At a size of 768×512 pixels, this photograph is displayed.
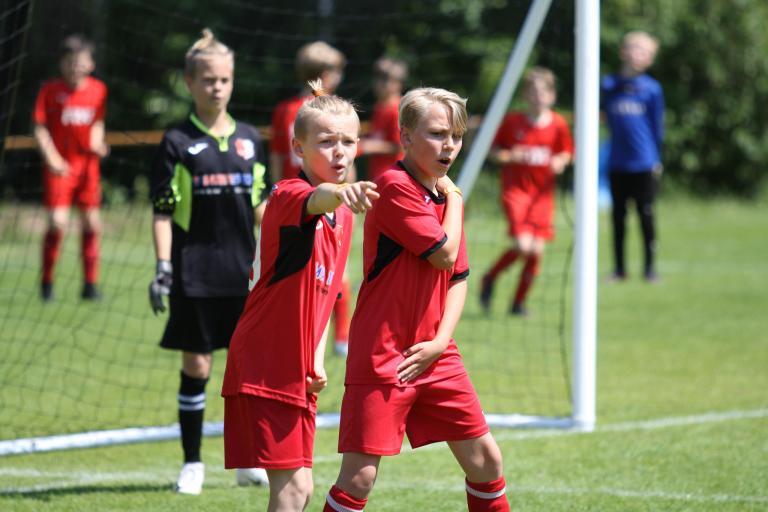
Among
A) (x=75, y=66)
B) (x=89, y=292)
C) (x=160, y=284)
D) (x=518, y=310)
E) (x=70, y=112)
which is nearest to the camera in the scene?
(x=160, y=284)

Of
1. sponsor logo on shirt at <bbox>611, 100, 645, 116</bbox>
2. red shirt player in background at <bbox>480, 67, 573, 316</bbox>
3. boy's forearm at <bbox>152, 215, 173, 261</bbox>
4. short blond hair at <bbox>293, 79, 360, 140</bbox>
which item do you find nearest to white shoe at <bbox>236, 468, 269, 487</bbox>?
boy's forearm at <bbox>152, 215, 173, 261</bbox>

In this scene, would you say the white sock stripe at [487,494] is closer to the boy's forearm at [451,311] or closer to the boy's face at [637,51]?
the boy's forearm at [451,311]

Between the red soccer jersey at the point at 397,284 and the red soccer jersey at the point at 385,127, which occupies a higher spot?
the red soccer jersey at the point at 385,127

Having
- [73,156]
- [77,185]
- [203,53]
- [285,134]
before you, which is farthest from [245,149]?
[73,156]

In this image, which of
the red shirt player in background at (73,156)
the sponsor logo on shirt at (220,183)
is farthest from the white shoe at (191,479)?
the red shirt player in background at (73,156)

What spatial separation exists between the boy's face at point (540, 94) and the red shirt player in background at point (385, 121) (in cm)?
114

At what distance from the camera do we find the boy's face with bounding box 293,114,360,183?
3.63 meters

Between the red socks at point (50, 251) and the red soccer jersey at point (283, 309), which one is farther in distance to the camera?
the red socks at point (50, 251)

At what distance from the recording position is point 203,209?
4.99 meters

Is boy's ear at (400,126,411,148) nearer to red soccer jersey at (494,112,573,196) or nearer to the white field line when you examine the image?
the white field line

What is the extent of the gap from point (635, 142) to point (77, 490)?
27.9 ft

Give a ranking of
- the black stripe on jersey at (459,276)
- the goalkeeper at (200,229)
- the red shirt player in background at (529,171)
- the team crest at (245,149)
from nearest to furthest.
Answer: the black stripe on jersey at (459,276), the goalkeeper at (200,229), the team crest at (245,149), the red shirt player in background at (529,171)

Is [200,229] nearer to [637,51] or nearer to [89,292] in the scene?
[89,292]

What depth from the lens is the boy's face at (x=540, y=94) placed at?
33.2ft
